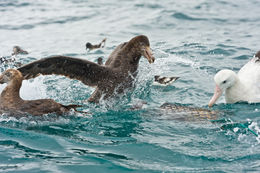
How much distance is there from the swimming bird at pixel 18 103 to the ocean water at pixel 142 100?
12cm

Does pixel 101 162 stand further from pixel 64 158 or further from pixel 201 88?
pixel 201 88

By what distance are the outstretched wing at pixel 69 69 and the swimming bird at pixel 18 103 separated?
0.90ft

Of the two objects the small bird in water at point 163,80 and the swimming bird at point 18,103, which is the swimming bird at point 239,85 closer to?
the small bird in water at point 163,80

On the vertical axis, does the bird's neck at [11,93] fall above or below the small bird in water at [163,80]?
above

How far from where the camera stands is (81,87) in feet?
26.6

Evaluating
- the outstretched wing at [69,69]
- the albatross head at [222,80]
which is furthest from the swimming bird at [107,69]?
the albatross head at [222,80]

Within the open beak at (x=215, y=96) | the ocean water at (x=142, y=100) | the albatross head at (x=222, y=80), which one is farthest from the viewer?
the albatross head at (x=222, y=80)

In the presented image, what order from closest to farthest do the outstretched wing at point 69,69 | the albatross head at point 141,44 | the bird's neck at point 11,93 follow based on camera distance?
the bird's neck at point 11,93 → the outstretched wing at point 69,69 → the albatross head at point 141,44

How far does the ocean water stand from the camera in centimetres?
473

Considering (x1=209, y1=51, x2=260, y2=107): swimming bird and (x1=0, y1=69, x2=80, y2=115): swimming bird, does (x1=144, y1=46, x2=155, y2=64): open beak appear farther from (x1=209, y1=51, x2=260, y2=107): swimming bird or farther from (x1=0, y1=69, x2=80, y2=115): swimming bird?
(x1=0, y1=69, x2=80, y2=115): swimming bird

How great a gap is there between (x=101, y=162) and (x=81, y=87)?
3616mm

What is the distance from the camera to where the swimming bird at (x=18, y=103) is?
18.9 ft

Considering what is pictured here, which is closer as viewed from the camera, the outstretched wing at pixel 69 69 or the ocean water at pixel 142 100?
the ocean water at pixel 142 100

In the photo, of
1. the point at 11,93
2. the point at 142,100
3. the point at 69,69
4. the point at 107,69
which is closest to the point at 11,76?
the point at 11,93
